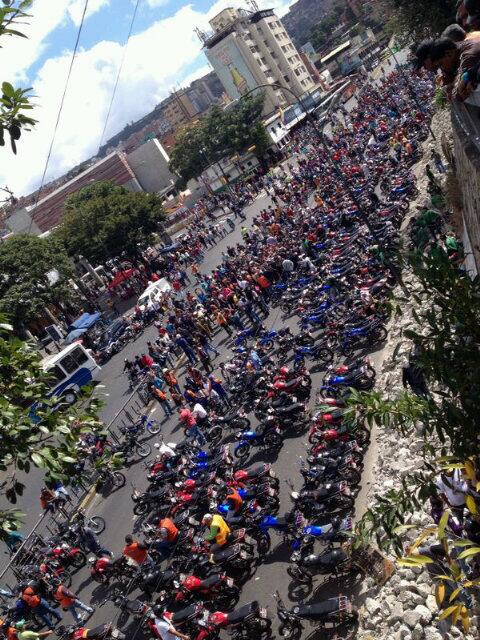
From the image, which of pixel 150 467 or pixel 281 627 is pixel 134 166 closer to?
pixel 150 467

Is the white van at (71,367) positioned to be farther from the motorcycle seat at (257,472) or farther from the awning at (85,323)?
the motorcycle seat at (257,472)

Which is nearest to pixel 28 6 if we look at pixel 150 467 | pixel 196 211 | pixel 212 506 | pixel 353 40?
pixel 212 506

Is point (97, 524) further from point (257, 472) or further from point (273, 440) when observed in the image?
point (257, 472)

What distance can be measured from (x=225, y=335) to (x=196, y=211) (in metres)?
39.4

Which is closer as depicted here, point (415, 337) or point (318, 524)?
point (415, 337)

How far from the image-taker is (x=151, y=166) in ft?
291

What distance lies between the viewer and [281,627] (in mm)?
8781

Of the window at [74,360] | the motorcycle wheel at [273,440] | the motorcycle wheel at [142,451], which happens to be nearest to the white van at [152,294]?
the window at [74,360]

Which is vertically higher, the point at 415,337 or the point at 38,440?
the point at 38,440

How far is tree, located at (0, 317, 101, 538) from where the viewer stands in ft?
17.0

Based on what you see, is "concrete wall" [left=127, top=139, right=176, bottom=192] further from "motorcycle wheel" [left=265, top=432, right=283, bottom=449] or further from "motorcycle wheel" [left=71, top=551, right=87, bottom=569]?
"motorcycle wheel" [left=265, top=432, right=283, bottom=449]

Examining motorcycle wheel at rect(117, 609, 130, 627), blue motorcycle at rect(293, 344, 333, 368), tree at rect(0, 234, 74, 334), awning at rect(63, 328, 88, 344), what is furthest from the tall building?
motorcycle wheel at rect(117, 609, 130, 627)

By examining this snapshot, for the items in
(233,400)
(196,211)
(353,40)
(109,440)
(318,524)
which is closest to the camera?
(318,524)

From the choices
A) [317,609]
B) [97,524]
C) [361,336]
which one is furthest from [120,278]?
[317,609]
